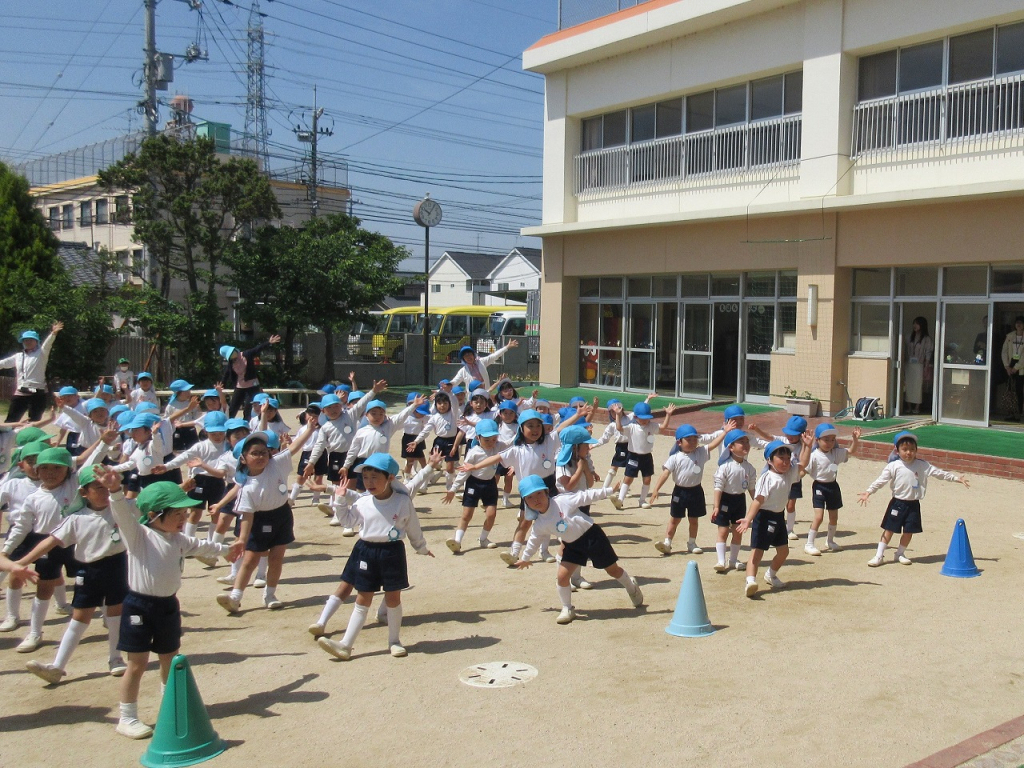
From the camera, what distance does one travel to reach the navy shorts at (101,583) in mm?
6324

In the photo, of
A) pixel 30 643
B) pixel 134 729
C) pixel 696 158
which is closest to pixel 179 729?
pixel 134 729

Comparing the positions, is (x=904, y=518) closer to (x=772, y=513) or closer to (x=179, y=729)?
(x=772, y=513)

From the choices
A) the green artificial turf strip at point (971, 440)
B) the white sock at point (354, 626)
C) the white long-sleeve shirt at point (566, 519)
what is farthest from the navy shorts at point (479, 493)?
the green artificial turf strip at point (971, 440)

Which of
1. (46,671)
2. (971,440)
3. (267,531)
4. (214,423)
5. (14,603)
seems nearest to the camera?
(46,671)

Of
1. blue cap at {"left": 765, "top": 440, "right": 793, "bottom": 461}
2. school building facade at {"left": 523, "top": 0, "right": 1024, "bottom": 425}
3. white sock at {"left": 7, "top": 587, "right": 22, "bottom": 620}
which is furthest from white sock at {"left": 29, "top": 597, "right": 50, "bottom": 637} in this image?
school building facade at {"left": 523, "top": 0, "right": 1024, "bottom": 425}

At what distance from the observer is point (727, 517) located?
9.02 m

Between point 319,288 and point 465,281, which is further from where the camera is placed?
point 465,281

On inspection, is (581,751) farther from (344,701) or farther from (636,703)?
(344,701)

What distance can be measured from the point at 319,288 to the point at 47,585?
18806mm

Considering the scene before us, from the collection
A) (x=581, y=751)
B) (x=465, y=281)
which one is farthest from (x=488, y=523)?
(x=465, y=281)

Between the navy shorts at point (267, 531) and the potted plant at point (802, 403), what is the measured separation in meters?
13.2

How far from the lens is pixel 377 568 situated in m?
6.79

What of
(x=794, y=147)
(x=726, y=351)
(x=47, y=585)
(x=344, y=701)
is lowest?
(x=344, y=701)

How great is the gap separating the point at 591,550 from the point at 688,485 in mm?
Result: 2406
